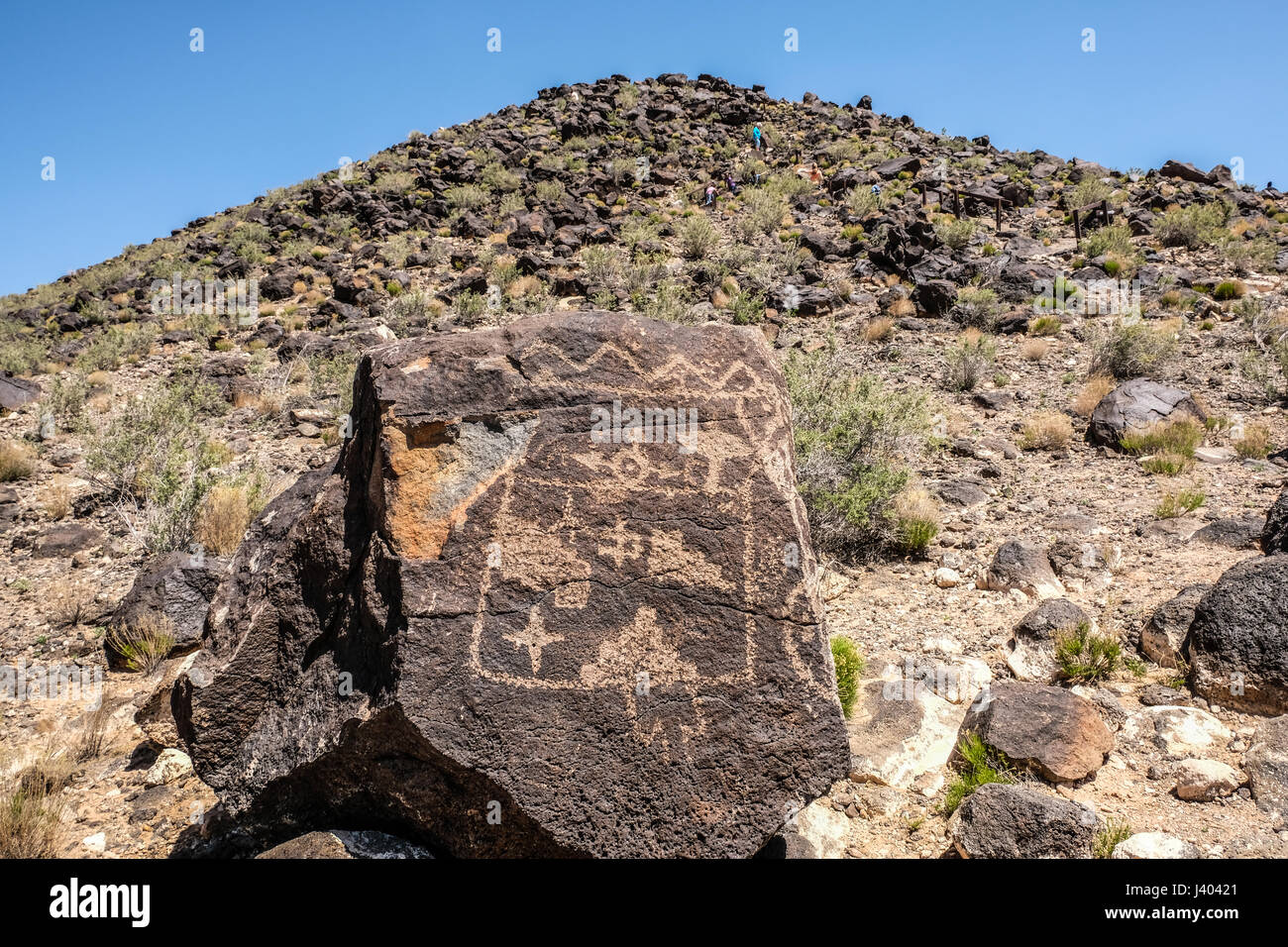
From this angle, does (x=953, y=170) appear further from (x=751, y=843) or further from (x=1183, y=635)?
(x=751, y=843)

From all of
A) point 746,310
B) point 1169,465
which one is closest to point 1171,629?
point 1169,465

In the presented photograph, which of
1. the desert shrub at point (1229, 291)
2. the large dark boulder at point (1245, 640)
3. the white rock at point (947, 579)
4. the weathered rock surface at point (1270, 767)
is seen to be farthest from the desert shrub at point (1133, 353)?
the weathered rock surface at point (1270, 767)

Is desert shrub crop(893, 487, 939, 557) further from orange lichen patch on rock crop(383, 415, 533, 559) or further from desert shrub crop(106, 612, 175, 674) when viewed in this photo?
desert shrub crop(106, 612, 175, 674)

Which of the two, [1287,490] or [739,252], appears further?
[739,252]

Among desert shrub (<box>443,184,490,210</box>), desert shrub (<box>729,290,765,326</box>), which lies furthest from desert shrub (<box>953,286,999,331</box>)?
desert shrub (<box>443,184,490,210</box>)

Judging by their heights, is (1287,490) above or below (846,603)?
above

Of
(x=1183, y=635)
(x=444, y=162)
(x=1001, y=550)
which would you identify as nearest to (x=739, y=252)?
(x=1001, y=550)

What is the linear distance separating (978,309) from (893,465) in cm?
639

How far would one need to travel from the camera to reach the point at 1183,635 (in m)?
4.20

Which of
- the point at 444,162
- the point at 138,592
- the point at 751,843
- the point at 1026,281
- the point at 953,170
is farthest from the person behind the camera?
the point at 444,162

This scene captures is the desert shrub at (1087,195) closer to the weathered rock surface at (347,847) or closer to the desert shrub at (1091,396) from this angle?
the desert shrub at (1091,396)

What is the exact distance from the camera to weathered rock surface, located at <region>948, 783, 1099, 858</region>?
9.36 ft

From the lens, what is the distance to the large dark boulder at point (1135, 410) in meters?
7.96

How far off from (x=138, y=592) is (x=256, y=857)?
342 cm
